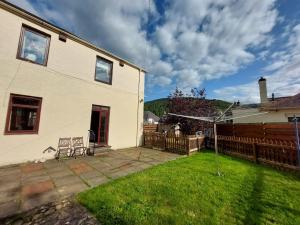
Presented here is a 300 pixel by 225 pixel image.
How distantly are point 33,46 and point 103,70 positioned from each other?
12.1 ft

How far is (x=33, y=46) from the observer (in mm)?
7047

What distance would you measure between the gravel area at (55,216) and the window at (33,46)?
20.4ft

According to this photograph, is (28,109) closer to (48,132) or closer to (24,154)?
(48,132)

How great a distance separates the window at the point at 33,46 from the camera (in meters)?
6.73

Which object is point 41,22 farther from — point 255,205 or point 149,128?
point 255,205

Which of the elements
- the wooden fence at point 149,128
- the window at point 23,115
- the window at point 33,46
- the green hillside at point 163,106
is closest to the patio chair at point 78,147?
the window at point 23,115

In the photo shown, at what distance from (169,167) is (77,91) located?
601cm

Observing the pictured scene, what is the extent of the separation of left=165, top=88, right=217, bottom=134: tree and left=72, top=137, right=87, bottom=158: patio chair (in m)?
7.96

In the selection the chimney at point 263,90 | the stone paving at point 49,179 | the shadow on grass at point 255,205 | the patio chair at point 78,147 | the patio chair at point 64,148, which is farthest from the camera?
the chimney at point 263,90

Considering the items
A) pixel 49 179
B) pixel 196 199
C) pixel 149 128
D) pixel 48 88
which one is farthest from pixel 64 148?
pixel 149 128

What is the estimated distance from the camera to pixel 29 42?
695cm

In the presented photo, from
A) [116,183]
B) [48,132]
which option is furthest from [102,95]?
[116,183]

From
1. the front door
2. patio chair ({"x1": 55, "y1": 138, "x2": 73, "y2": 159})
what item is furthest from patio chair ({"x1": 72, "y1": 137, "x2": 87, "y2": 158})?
the front door

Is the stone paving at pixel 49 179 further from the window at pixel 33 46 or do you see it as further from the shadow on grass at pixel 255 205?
the window at pixel 33 46
